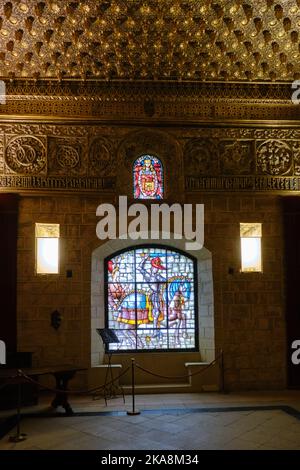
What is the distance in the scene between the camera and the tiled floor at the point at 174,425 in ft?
16.7

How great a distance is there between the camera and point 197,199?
27.5 ft

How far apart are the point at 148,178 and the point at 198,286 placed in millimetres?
2187

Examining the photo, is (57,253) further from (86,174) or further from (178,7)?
(178,7)

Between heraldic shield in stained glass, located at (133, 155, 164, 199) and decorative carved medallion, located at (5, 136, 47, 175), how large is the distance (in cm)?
161

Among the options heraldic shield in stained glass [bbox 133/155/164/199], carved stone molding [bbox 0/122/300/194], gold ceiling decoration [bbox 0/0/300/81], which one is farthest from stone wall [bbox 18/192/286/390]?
gold ceiling decoration [bbox 0/0/300/81]

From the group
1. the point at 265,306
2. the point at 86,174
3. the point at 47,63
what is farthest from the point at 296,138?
the point at 47,63

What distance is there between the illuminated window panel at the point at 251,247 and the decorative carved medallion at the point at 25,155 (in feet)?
11.9

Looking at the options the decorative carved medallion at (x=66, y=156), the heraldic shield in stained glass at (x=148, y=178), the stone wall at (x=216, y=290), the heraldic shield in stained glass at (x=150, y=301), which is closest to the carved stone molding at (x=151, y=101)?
the decorative carved medallion at (x=66, y=156)

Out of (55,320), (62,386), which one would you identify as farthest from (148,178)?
(62,386)

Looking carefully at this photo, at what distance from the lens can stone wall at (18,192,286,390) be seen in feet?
26.1

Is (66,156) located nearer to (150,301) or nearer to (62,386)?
(150,301)

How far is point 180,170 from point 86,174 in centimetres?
162

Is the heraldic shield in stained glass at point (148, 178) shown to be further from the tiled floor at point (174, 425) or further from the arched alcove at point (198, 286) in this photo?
the tiled floor at point (174, 425)

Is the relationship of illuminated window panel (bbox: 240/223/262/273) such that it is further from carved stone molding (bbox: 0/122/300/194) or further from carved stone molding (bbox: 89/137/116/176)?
carved stone molding (bbox: 89/137/116/176)
